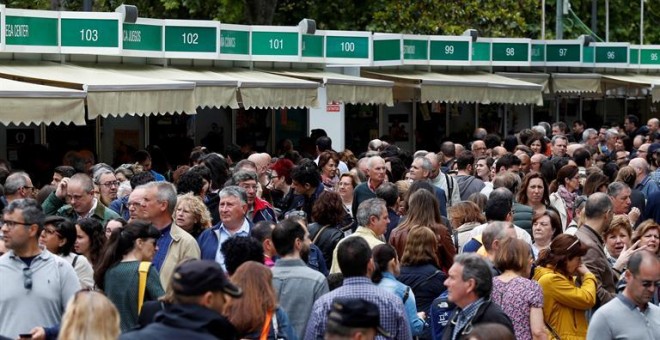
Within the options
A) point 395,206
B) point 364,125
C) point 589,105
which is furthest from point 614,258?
point 589,105

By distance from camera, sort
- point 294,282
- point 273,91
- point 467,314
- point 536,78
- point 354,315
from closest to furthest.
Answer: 1. point 354,315
2. point 467,314
3. point 294,282
4. point 273,91
5. point 536,78

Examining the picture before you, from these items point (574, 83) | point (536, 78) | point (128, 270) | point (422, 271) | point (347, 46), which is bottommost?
point (422, 271)

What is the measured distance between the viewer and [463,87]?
24.5m

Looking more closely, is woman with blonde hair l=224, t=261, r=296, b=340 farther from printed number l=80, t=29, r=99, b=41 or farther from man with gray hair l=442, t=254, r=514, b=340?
printed number l=80, t=29, r=99, b=41

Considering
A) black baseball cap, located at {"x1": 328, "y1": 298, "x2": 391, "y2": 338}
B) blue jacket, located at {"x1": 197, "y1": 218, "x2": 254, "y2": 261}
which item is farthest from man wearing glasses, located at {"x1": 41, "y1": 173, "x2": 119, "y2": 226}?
black baseball cap, located at {"x1": 328, "y1": 298, "x2": 391, "y2": 338}

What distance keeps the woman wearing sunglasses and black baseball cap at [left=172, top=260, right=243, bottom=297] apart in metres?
3.53

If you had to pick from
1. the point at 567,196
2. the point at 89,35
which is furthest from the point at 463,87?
the point at 567,196

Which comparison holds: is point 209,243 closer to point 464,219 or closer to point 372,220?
point 372,220

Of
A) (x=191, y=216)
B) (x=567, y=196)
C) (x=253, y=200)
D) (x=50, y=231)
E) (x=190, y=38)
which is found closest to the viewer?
(x=50, y=231)

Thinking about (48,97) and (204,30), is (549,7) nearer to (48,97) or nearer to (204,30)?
(204,30)

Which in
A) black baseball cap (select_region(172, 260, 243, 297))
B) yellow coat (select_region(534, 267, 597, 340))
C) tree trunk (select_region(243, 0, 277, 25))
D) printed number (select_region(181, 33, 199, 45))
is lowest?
yellow coat (select_region(534, 267, 597, 340))

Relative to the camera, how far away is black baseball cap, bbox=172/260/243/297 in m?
6.28

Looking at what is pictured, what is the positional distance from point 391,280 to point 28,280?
2264mm

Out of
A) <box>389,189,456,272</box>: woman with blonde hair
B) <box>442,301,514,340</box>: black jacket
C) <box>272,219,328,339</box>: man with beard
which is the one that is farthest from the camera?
<box>389,189,456,272</box>: woman with blonde hair
